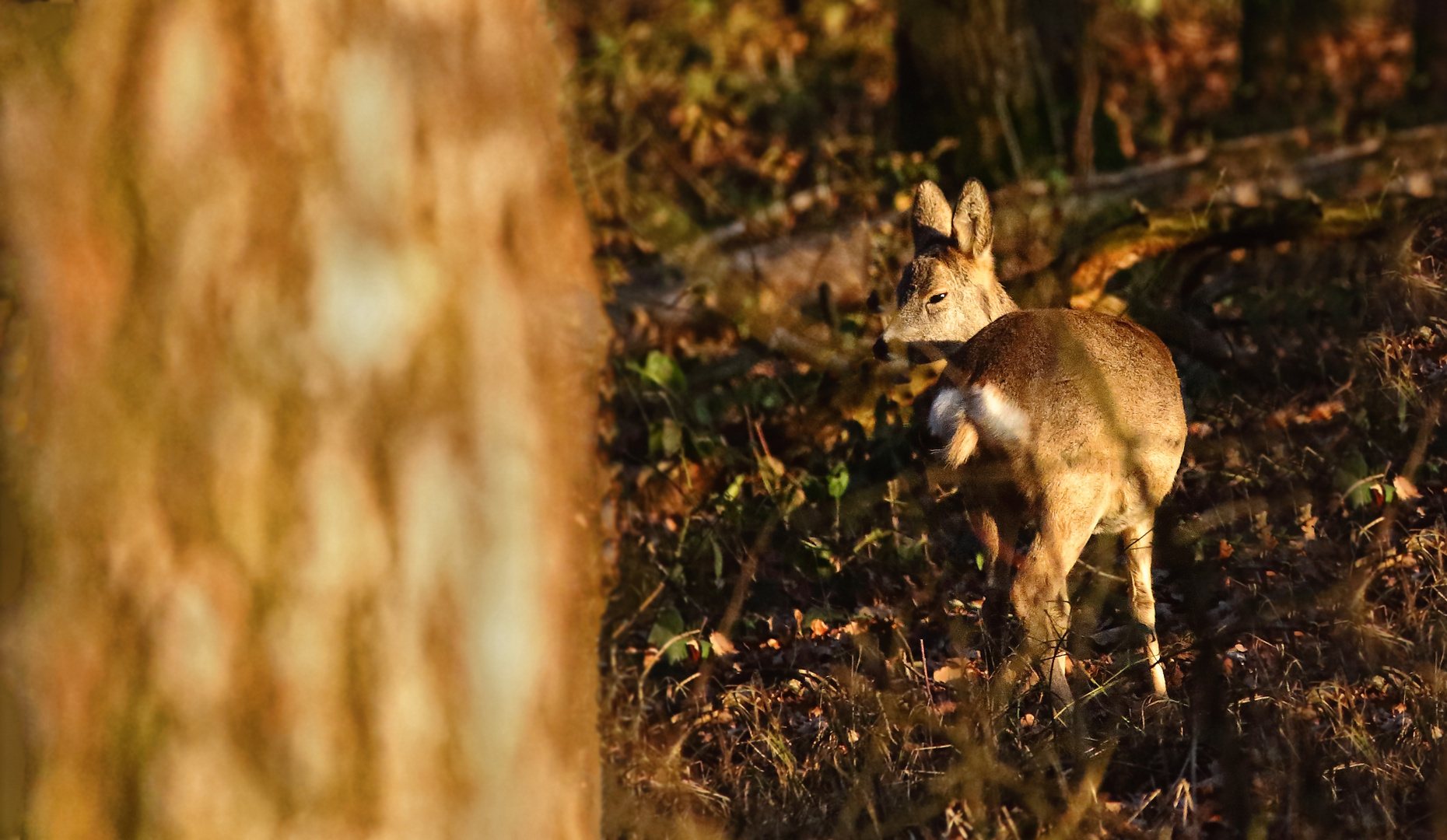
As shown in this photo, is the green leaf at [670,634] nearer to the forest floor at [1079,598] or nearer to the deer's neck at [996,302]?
the forest floor at [1079,598]

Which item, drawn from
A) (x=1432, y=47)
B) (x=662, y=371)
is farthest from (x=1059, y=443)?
(x=1432, y=47)

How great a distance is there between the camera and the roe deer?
13.8ft

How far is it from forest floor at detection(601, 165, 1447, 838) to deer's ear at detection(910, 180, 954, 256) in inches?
25.6

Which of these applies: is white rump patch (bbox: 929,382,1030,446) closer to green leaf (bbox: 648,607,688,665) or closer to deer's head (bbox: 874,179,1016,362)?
deer's head (bbox: 874,179,1016,362)

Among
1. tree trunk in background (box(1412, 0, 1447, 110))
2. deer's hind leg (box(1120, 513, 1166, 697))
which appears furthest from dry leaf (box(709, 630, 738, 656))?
tree trunk in background (box(1412, 0, 1447, 110))

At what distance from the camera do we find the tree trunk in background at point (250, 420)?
2039 millimetres

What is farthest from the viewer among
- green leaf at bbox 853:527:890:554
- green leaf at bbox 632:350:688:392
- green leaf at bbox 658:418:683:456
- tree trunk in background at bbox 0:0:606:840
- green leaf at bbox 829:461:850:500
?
green leaf at bbox 632:350:688:392

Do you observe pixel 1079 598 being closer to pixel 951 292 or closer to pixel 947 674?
pixel 947 674

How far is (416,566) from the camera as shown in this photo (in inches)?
83.7

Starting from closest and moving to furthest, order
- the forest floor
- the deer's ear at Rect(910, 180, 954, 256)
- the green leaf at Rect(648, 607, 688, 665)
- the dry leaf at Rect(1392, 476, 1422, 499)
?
1. the forest floor
2. the dry leaf at Rect(1392, 476, 1422, 499)
3. the green leaf at Rect(648, 607, 688, 665)
4. the deer's ear at Rect(910, 180, 954, 256)

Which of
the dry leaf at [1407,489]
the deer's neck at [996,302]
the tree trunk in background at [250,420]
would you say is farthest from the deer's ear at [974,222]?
the tree trunk in background at [250,420]

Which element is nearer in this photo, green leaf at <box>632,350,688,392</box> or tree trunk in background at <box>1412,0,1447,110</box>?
green leaf at <box>632,350,688,392</box>

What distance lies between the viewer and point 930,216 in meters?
5.66

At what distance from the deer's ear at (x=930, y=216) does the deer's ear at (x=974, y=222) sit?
7.0 inches
